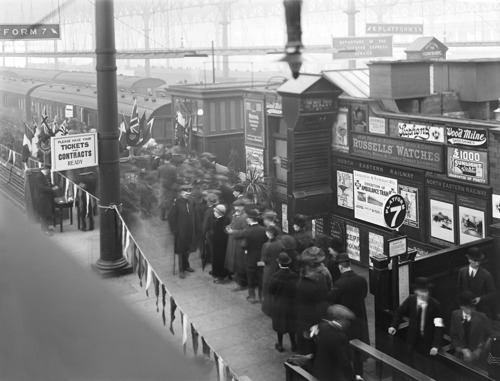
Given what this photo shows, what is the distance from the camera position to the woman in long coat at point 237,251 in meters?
6.60

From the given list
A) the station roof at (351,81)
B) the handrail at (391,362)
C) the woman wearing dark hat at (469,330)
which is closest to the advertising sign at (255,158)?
the station roof at (351,81)

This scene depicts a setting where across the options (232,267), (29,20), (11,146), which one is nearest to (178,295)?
(232,267)

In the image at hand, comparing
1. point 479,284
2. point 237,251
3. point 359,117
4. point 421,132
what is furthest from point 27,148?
point 479,284

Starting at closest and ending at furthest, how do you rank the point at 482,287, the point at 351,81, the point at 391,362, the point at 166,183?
the point at 391,362, the point at 482,287, the point at 351,81, the point at 166,183

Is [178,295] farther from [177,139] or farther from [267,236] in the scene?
[177,139]

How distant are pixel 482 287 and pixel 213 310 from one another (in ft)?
9.22

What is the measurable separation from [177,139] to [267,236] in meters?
6.69

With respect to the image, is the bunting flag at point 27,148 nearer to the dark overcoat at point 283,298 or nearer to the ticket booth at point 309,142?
the ticket booth at point 309,142

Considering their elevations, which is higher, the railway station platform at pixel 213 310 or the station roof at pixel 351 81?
the station roof at pixel 351 81

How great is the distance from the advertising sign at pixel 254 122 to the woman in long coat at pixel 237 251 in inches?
104

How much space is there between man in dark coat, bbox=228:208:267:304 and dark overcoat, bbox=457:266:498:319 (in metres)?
2.10

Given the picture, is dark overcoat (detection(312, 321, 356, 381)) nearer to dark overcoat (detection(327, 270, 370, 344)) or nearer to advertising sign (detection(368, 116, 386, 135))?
dark overcoat (detection(327, 270, 370, 344))

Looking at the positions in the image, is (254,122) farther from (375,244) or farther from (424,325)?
(424,325)

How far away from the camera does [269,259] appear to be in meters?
5.81
